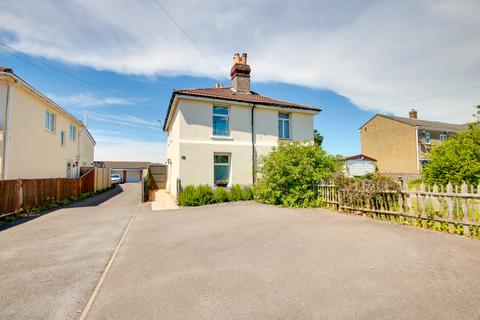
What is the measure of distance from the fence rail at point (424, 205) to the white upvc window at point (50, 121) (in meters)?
18.1

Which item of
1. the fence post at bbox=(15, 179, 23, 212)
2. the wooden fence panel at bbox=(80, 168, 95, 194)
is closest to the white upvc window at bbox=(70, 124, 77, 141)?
the wooden fence panel at bbox=(80, 168, 95, 194)

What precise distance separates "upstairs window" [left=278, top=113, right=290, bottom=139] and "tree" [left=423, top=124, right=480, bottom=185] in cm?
805

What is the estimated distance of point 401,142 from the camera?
104 ft

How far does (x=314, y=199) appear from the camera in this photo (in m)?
11.1

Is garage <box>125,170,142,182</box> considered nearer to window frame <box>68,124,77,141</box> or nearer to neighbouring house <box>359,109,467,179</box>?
window frame <box>68,124,77,141</box>

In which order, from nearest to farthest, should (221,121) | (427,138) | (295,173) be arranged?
(295,173) < (221,121) < (427,138)

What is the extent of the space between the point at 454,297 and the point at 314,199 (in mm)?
7874

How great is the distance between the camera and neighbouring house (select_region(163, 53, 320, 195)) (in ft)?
44.0

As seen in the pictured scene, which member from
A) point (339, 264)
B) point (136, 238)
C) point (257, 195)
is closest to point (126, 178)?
point (257, 195)

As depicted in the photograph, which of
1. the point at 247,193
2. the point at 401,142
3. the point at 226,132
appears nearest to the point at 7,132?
the point at 226,132

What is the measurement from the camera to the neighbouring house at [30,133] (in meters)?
11.6

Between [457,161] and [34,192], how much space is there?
18.1 m

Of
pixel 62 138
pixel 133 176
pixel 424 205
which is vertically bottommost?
pixel 424 205

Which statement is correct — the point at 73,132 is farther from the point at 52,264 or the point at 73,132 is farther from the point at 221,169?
the point at 52,264
